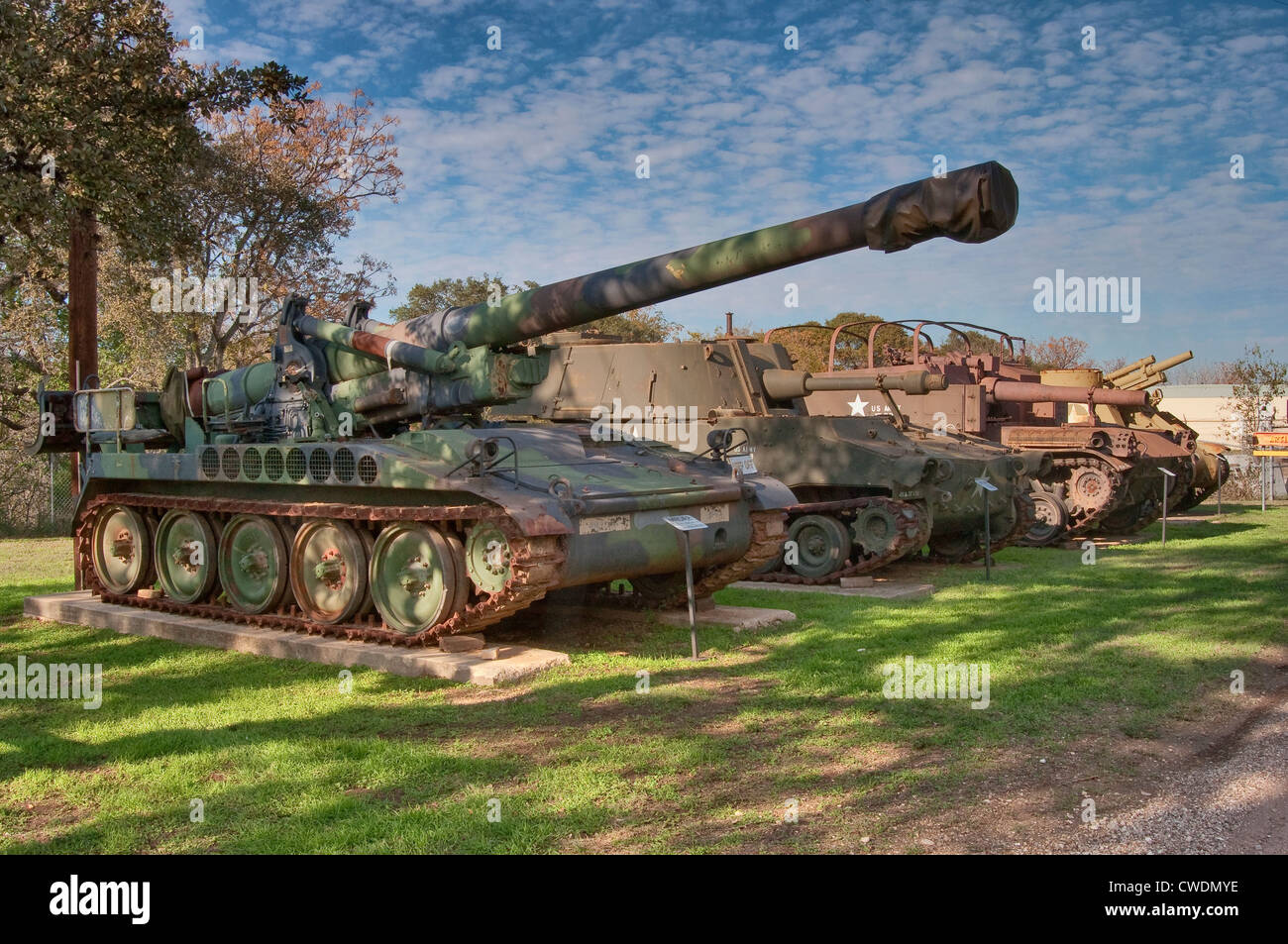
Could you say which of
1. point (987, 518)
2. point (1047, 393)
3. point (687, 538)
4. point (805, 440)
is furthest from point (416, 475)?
point (1047, 393)

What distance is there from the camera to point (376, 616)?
9328 millimetres

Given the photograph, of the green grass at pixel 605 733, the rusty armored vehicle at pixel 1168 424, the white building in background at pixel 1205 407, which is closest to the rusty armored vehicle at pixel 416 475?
the green grass at pixel 605 733

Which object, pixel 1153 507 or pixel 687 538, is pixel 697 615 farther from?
pixel 1153 507

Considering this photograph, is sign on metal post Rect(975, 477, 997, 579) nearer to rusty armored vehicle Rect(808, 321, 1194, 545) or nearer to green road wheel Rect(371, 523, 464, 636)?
rusty armored vehicle Rect(808, 321, 1194, 545)

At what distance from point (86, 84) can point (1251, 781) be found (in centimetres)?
1174

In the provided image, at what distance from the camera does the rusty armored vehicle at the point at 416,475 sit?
7.79 metres

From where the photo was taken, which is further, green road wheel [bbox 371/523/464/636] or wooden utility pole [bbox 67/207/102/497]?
wooden utility pole [bbox 67/207/102/497]

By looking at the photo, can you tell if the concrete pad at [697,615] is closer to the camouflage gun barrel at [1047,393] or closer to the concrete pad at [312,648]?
the concrete pad at [312,648]

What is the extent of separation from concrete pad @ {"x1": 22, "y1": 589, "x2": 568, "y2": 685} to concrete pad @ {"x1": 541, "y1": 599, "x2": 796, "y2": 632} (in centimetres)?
163

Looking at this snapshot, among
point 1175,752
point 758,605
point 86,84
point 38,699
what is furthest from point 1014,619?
point 86,84

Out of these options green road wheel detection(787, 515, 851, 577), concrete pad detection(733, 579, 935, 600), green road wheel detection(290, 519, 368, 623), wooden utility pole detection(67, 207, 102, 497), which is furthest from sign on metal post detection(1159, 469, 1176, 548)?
wooden utility pole detection(67, 207, 102, 497)

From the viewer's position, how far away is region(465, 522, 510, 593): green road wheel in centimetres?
814

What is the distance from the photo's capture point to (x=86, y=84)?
11602 mm

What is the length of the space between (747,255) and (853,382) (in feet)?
25.0
